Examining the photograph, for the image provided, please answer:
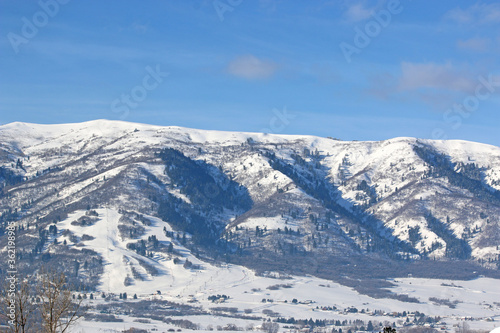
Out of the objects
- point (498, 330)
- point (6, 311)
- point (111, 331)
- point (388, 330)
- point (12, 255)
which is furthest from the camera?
point (111, 331)

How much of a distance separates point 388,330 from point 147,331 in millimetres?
160937

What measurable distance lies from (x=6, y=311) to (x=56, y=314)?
4463 millimetres

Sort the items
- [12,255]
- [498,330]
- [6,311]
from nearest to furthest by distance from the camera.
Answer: [498,330] < [6,311] < [12,255]

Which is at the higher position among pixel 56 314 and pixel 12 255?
pixel 12 255

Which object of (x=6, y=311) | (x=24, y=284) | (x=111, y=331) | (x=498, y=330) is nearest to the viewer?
(x=498, y=330)

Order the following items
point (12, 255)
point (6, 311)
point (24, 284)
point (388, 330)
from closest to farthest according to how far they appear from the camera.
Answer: point (388, 330) → point (6, 311) → point (24, 284) → point (12, 255)

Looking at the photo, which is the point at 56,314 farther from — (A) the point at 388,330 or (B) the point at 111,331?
(B) the point at 111,331

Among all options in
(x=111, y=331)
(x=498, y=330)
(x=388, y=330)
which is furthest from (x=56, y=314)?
(x=111, y=331)

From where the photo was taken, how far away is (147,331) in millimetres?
198875

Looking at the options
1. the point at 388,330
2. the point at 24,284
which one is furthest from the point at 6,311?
the point at 388,330

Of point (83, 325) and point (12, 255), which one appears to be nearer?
point (12, 255)

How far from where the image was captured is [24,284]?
2496 inches

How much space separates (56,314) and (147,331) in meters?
141

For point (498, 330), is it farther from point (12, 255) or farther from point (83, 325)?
point (83, 325)
